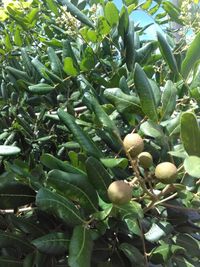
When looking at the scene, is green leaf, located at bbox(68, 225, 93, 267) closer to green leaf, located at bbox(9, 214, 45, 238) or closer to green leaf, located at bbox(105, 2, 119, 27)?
green leaf, located at bbox(9, 214, 45, 238)

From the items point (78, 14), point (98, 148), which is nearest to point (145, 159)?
point (98, 148)

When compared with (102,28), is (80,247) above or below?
below

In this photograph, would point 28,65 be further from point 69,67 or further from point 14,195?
point 14,195

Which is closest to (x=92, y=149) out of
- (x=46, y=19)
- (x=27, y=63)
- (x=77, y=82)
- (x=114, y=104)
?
(x=114, y=104)

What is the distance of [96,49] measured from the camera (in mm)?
1572

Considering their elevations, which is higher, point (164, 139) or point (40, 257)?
point (164, 139)

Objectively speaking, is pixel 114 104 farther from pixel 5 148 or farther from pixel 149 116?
pixel 5 148

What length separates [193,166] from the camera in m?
0.94

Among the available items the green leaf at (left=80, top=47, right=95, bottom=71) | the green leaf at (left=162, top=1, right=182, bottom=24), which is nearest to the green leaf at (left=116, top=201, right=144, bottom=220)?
the green leaf at (left=80, top=47, right=95, bottom=71)

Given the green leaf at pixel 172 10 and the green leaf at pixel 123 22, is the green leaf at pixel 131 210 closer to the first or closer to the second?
the green leaf at pixel 123 22

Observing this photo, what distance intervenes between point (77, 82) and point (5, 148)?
0.37 meters

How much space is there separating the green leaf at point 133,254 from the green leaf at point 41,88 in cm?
59

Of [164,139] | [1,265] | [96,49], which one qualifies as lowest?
[1,265]

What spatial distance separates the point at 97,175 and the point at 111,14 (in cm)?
63
